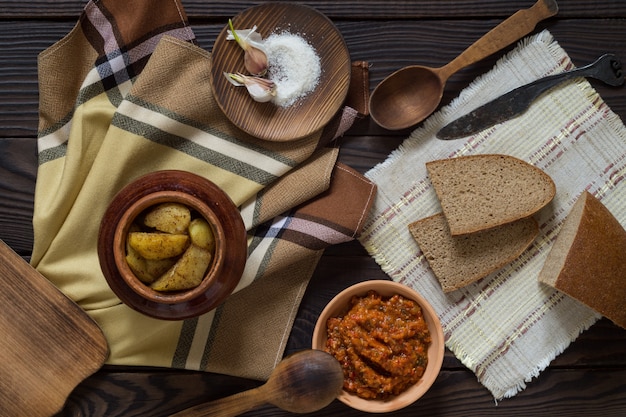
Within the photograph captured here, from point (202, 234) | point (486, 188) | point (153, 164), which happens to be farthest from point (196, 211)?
point (486, 188)

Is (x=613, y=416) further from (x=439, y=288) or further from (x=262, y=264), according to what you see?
(x=262, y=264)

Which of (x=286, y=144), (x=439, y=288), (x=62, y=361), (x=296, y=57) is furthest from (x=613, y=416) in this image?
(x=62, y=361)

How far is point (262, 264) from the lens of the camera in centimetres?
177

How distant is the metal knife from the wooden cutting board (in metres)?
1.16

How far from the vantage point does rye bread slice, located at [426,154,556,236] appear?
1.81 m

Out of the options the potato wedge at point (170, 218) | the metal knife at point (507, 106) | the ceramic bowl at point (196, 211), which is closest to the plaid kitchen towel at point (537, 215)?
the metal knife at point (507, 106)

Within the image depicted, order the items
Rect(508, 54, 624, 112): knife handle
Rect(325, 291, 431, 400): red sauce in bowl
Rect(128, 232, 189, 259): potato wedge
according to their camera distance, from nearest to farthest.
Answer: Rect(128, 232, 189, 259): potato wedge
Rect(325, 291, 431, 400): red sauce in bowl
Rect(508, 54, 624, 112): knife handle

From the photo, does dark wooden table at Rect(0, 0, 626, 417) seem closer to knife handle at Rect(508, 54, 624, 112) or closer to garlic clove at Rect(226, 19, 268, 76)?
knife handle at Rect(508, 54, 624, 112)

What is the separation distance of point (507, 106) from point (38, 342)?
4.87 ft

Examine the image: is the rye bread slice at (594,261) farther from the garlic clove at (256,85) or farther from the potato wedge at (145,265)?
the potato wedge at (145,265)

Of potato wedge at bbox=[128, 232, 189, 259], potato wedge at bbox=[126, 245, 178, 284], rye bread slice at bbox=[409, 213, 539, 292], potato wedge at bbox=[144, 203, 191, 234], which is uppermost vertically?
potato wedge at bbox=[144, 203, 191, 234]

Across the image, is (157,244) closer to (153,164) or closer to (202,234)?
(202,234)

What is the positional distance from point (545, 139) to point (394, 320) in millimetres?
691

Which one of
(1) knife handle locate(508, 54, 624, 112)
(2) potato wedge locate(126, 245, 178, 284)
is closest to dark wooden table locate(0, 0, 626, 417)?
(1) knife handle locate(508, 54, 624, 112)
